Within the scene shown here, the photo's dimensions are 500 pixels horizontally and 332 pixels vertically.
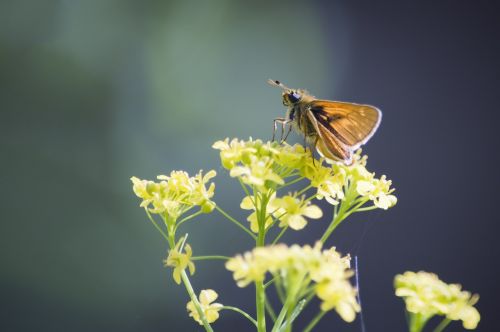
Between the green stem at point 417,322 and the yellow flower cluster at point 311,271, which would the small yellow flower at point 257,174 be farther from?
the green stem at point 417,322

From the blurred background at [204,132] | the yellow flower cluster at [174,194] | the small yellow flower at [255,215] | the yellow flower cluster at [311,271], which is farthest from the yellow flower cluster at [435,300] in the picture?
the blurred background at [204,132]

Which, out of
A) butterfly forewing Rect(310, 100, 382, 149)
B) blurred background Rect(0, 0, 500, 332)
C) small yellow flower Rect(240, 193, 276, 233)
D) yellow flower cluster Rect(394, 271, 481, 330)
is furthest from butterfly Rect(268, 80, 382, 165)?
blurred background Rect(0, 0, 500, 332)

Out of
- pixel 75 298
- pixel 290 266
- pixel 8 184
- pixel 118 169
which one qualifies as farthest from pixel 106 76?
pixel 290 266

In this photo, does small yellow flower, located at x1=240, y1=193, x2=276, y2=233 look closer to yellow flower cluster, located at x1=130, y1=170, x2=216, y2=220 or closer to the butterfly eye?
yellow flower cluster, located at x1=130, y1=170, x2=216, y2=220

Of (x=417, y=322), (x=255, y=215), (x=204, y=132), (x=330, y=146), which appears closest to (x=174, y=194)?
(x=255, y=215)

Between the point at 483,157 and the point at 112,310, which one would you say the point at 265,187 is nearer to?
the point at 112,310

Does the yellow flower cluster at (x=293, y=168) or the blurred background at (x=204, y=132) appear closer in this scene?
the yellow flower cluster at (x=293, y=168)
